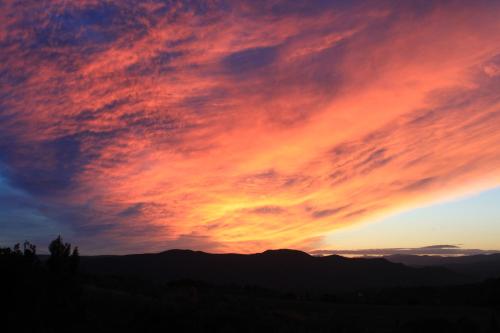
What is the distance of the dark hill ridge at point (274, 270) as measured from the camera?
329 feet

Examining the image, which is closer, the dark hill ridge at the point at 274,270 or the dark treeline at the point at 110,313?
the dark treeline at the point at 110,313

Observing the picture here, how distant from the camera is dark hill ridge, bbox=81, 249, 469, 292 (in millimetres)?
100312

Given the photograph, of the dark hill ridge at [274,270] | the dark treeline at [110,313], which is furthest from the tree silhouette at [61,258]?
the dark hill ridge at [274,270]

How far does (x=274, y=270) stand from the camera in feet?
370

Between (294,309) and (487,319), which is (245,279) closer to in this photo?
(294,309)

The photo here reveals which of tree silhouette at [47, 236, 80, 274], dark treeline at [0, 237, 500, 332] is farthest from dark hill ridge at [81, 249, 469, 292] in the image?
tree silhouette at [47, 236, 80, 274]

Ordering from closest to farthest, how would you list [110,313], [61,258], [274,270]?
1. [61,258]
2. [110,313]
3. [274,270]

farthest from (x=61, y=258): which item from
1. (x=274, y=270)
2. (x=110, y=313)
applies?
(x=274, y=270)

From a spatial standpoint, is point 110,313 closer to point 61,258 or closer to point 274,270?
point 61,258

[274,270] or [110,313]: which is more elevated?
[274,270]

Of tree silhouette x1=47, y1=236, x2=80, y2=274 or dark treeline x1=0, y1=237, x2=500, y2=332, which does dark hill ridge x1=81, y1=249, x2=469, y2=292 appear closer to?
dark treeline x1=0, y1=237, x2=500, y2=332

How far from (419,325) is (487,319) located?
33.8ft

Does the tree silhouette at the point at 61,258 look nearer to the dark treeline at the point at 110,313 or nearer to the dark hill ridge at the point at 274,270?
the dark treeline at the point at 110,313

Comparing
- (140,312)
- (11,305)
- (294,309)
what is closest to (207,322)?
(140,312)
